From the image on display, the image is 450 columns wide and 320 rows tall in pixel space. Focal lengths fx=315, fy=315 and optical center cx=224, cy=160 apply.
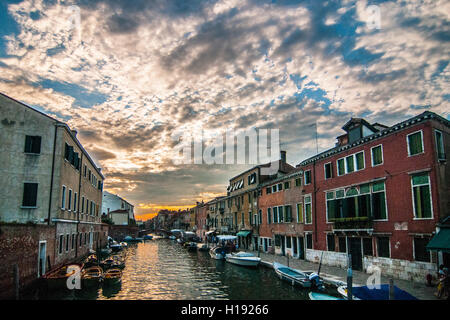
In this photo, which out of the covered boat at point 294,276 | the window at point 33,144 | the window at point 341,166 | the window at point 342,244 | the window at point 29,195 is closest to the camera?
the covered boat at point 294,276

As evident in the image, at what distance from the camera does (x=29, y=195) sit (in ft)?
71.5

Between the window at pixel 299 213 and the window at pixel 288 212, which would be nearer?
the window at pixel 299 213

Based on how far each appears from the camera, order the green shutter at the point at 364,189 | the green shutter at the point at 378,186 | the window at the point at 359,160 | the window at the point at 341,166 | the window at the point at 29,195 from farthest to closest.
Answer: the window at the point at 341,166 < the window at the point at 359,160 < the green shutter at the point at 364,189 < the window at the point at 29,195 < the green shutter at the point at 378,186

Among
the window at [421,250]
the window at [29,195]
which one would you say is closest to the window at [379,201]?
the window at [421,250]

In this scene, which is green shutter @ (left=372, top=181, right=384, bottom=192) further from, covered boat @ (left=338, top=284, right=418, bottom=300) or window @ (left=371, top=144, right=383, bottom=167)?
covered boat @ (left=338, top=284, right=418, bottom=300)

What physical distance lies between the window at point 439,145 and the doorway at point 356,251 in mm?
8233

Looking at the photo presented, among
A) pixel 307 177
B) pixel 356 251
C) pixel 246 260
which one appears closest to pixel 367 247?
pixel 356 251

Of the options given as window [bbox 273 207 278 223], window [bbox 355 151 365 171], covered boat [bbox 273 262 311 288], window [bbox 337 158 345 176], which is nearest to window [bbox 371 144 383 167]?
window [bbox 355 151 365 171]

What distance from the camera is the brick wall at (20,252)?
1464 cm

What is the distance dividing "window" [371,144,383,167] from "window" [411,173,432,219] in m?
2.76

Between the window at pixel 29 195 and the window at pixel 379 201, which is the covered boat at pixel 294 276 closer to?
the window at pixel 379 201

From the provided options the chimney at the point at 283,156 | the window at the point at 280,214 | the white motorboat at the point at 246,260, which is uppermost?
the chimney at the point at 283,156

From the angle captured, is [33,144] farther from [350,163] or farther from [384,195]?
[384,195]
